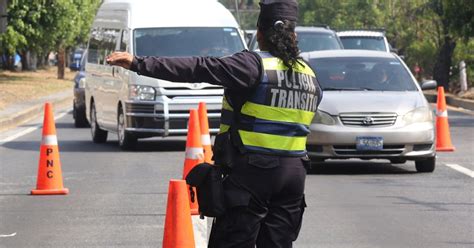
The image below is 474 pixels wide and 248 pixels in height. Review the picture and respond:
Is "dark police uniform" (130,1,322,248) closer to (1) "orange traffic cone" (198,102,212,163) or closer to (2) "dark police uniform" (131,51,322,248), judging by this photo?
(2) "dark police uniform" (131,51,322,248)

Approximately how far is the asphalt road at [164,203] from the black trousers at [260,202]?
3833mm

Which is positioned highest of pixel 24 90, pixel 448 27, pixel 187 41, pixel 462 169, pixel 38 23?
pixel 187 41

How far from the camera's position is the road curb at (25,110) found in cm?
2620

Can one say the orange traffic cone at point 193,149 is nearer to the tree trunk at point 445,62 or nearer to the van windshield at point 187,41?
the van windshield at point 187,41

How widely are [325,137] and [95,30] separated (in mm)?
8124

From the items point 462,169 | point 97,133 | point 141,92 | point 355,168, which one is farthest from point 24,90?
point 462,169

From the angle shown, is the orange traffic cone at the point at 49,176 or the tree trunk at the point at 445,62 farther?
the tree trunk at the point at 445,62

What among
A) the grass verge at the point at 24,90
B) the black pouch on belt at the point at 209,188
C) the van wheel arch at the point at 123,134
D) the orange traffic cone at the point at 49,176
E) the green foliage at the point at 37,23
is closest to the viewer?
the black pouch on belt at the point at 209,188

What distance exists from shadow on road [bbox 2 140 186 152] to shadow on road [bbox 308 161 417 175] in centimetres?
335

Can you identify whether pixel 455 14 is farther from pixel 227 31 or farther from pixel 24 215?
pixel 24 215

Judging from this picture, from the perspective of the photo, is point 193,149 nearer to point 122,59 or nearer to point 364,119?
point 364,119

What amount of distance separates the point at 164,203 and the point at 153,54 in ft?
23.9

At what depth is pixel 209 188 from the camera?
5.66 m

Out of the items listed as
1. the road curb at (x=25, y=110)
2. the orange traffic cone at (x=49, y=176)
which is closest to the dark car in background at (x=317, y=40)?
the road curb at (x=25, y=110)
